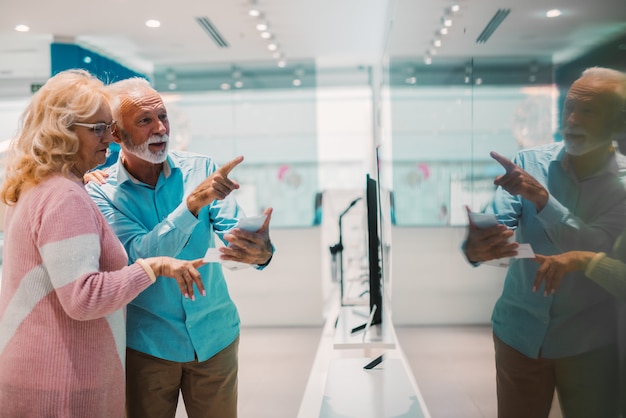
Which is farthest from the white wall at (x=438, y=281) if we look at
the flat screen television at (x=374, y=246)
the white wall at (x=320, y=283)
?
the flat screen television at (x=374, y=246)

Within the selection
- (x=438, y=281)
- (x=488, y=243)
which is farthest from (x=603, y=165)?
(x=438, y=281)

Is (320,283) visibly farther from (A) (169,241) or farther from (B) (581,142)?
(B) (581,142)

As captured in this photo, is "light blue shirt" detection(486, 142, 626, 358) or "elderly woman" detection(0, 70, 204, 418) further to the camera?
"elderly woman" detection(0, 70, 204, 418)

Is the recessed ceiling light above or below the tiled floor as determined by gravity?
above

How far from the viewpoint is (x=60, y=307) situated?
4.53 ft

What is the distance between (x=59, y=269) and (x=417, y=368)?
2036 mm

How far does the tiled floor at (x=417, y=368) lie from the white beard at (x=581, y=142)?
448 mm

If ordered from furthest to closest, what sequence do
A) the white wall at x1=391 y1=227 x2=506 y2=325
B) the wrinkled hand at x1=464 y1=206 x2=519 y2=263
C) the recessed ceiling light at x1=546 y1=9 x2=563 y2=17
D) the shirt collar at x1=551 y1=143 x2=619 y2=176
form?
the white wall at x1=391 y1=227 x2=506 y2=325 → the wrinkled hand at x1=464 y1=206 x2=519 y2=263 → the recessed ceiling light at x1=546 y1=9 x2=563 y2=17 → the shirt collar at x1=551 y1=143 x2=619 y2=176

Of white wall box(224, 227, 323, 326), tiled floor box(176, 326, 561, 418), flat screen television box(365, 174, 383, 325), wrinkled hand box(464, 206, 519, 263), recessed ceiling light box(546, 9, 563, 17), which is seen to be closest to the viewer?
recessed ceiling light box(546, 9, 563, 17)

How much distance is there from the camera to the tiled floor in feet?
4.56

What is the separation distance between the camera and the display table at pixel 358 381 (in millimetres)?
2311

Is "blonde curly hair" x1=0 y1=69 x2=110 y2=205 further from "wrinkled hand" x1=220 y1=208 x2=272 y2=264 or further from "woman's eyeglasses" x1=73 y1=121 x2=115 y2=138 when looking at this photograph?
"wrinkled hand" x1=220 y1=208 x2=272 y2=264

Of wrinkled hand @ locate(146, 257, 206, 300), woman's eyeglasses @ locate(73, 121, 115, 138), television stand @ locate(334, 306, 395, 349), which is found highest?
woman's eyeglasses @ locate(73, 121, 115, 138)

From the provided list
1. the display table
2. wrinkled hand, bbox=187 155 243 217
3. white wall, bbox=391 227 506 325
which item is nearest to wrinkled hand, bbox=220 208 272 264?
wrinkled hand, bbox=187 155 243 217
